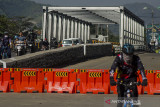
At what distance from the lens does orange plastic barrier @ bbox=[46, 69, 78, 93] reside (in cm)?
1412

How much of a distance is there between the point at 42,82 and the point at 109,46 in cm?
2426

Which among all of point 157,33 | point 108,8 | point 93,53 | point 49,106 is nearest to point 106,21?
point 108,8

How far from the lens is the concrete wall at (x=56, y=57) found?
59.4 feet

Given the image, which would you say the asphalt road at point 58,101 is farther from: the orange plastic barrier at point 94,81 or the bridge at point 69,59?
the orange plastic barrier at point 94,81

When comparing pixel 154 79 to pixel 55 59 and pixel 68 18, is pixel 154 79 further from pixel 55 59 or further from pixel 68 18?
pixel 68 18

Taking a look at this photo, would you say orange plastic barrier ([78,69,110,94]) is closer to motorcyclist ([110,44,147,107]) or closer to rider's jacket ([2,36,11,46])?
motorcyclist ([110,44,147,107])

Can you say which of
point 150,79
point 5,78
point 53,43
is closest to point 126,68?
point 150,79

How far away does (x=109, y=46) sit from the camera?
38.0 m

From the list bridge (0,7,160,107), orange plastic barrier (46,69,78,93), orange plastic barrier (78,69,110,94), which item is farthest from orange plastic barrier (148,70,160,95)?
orange plastic barrier (46,69,78,93)

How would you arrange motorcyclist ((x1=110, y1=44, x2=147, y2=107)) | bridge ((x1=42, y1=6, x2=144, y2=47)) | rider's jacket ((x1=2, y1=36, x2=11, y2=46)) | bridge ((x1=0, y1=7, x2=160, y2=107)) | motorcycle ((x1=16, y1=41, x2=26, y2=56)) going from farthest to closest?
bridge ((x1=42, y1=6, x2=144, y2=47)) < motorcycle ((x1=16, y1=41, x2=26, y2=56)) < rider's jacket ((x1=2, y1=36, x2=11, y2=46)) < bridge ((x1=0, y1=7, x2=160, y2=107)) < motorcyclist ((x1=110, y1=44, x2=147, y2=107))

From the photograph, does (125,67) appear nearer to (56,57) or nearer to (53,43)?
(56,57)

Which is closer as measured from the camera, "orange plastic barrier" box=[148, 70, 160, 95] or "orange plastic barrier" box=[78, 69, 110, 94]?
"orange plastic barrier" box=[78, 69, 110, 94]

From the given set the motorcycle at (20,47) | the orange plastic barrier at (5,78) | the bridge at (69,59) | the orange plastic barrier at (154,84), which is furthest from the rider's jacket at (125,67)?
the motorcycle at (20,47)

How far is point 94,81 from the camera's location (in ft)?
46.9
